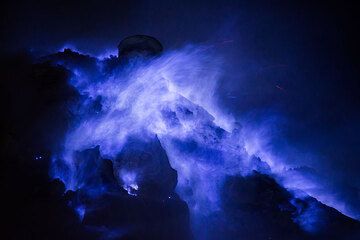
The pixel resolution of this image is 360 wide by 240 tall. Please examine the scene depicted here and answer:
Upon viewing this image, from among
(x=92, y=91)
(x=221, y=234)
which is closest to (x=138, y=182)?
(x=221, y=234)

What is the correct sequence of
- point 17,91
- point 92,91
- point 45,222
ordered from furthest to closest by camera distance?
1. point 92,91
2. point 17,91
3. point 45,222

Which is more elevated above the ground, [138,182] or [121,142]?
[121,142]

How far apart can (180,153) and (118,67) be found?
1245cm

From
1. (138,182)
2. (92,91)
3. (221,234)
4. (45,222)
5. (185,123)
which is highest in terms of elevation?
(92,91)

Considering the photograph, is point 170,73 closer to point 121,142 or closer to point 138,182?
point 121,142

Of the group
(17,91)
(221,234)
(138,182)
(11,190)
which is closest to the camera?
(11,190)

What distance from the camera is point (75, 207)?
2294 cm

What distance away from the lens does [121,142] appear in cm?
3136

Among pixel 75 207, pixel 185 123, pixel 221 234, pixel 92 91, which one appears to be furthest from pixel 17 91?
pixel 221 234

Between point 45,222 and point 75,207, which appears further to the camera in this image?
point 75,207

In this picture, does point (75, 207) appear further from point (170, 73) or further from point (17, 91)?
point (170, 73)

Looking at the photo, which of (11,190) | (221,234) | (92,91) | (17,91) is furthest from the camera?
(92,91)

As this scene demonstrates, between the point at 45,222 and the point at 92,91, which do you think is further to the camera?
the point at 92,91

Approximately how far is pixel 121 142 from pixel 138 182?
224 inches
